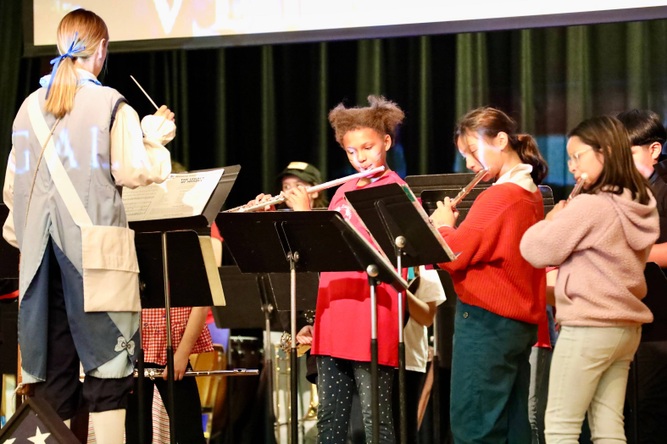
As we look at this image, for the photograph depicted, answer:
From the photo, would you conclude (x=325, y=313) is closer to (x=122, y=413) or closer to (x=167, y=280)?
(x=167, y=280)

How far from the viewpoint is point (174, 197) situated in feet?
10.3

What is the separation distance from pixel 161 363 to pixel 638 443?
180 cm

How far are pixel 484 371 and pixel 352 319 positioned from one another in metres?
0.46

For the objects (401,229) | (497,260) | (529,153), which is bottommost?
(497,260)

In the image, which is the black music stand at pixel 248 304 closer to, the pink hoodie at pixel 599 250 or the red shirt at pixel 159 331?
the red shirt at pixel 159 331

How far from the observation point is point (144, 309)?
11.5 feet

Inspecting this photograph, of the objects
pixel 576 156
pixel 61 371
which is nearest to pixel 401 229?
pixel 576 156

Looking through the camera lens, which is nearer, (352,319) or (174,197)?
(352,319)

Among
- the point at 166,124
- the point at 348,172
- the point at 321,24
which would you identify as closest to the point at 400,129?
the point at 348,172

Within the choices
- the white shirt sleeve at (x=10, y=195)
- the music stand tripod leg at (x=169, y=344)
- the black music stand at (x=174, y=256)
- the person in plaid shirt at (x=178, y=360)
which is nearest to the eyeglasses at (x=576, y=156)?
the black music stand at (x=174, y=256)

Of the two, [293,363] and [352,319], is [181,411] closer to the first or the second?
[293,363]

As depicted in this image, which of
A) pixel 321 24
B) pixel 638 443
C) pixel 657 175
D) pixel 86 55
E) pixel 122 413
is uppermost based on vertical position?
pixel 321 24

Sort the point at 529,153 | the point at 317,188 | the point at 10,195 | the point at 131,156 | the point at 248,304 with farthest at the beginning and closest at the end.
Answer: the point at 248,304 → the point at 317,188 → the point at 529,153 → the point at 10,195 → the point at 131,156

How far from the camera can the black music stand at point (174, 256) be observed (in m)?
3.09
